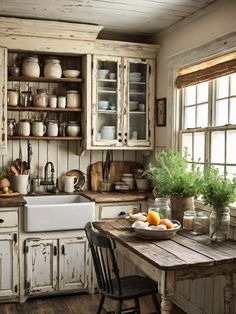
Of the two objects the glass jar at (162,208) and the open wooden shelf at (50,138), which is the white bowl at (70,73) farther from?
the glass jar at (162,208)

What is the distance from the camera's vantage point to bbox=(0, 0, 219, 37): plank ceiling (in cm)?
338

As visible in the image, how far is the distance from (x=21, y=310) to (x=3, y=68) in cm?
212

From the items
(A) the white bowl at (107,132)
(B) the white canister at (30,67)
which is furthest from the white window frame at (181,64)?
(B) the white canister at (30,67)

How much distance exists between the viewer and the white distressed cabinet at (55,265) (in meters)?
3.72

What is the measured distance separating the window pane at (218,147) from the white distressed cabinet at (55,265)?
140 centimetres

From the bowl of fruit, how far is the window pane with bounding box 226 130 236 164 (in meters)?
0.75

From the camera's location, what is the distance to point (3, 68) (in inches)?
150

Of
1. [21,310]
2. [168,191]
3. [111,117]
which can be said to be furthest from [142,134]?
[21,310]

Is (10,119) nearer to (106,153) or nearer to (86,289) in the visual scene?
(106,153)

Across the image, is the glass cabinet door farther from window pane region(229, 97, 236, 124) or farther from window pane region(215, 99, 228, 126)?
window pane region(229, 97, 236, 124)

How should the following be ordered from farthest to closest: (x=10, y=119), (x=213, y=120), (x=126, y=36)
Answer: (x=126, y=36) < (x=10, y=119) < (x=213, y=120)

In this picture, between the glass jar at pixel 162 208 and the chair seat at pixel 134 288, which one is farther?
the glass jar at pixel 162 208

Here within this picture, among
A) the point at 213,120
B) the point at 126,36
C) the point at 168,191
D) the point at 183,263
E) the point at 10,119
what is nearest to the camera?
the point at 183,263

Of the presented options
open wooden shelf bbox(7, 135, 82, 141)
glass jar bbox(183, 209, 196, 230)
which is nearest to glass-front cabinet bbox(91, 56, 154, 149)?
open wooden shelf bbox(7, 135, 82, 141)
